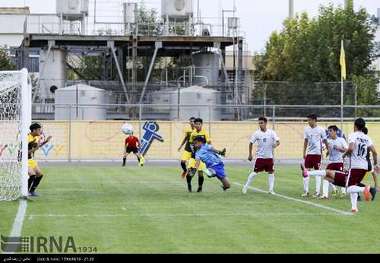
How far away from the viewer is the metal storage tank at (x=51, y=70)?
58.9m

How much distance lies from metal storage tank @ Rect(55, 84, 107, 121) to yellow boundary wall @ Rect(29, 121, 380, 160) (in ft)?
11.5

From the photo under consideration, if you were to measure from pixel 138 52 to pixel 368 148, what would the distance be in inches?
1804

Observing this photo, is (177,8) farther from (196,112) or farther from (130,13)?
(196,112)

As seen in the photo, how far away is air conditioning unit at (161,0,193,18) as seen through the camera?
59625 mm

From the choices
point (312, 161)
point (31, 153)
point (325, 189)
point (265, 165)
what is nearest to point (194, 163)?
point (265, 165)

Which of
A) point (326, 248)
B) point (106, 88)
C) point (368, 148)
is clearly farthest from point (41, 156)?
point (326, 248)

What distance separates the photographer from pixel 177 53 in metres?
63.9

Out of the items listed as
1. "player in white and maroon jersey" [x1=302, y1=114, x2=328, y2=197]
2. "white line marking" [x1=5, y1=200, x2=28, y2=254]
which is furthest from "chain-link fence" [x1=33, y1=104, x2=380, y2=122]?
"white line marking" [x1=5, y1=200, x2=28, y2=254]

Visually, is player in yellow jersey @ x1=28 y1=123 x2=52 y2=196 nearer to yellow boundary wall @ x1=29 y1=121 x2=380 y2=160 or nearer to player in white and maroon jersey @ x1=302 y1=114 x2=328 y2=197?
player in white and maroon jersey @ x1=302 y1=114 x2=328 y2=197

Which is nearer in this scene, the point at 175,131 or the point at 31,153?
the point at 31,153

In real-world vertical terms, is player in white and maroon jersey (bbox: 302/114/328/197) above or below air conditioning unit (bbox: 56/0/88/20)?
below

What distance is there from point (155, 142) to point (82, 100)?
7.56m

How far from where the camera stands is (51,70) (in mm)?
59719

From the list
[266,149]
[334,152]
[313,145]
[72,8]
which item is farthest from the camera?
[72,8]
